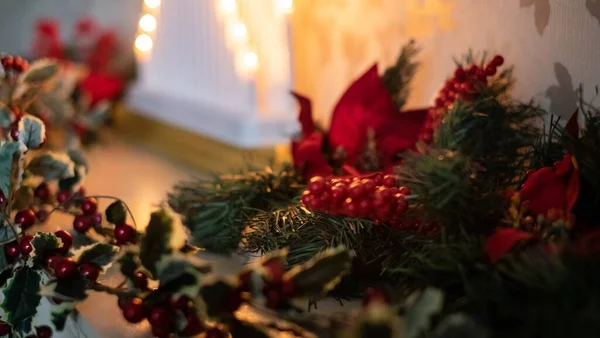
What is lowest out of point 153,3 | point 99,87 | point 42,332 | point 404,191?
point 42,332

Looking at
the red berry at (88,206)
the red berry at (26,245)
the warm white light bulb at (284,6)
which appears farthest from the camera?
the warm white light bulb at (284,6)

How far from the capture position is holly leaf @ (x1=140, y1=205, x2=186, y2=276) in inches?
16.0

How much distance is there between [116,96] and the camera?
1310 mm

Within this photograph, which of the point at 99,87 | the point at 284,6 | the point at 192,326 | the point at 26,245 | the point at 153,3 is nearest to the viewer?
the point at 192,326

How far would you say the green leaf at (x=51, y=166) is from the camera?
62 cm

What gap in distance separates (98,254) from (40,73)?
0.31 metres

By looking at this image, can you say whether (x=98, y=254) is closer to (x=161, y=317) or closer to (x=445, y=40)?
(x=161, y=317)

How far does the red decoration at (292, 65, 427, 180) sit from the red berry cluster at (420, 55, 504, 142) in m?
0.06

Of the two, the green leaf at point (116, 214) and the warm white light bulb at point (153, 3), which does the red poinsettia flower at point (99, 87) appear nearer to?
the warm white light bulb at point (153, 3)

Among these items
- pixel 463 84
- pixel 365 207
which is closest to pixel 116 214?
pixel 365 207

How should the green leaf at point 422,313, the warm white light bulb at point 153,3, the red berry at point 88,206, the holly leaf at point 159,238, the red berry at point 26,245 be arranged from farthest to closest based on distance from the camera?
the warm white light bulb at point 153,3
the red berry at point 88,206
the red berry at point 26,245
the holly leaf at point 159,238
the green leaf at point 422,313

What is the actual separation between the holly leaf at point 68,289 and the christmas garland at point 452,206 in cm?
13

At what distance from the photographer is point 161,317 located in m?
0.41

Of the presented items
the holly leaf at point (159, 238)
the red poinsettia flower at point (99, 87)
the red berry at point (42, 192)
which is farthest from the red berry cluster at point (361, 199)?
the red poinsettia flower at point (99, 87)
